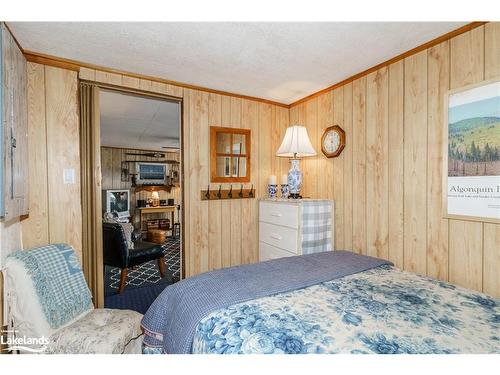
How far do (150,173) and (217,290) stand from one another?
6033 millimetres

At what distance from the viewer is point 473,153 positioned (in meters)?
1.52

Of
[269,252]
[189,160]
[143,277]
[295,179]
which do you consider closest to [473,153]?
[295,179]

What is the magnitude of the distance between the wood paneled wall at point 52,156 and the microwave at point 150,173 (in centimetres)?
463

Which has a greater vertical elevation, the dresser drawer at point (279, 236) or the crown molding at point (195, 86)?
the crown molding at point (195, 86)

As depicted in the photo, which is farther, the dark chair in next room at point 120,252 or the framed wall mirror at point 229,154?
the dark chair in next room at point 120,252

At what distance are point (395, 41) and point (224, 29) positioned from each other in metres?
1.19

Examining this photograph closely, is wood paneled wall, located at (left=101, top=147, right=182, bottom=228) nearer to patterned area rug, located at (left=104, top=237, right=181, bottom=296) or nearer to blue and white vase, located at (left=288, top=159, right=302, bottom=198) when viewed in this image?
patterned area rug, located at (left=104, top=237, right=181, bottom=296)

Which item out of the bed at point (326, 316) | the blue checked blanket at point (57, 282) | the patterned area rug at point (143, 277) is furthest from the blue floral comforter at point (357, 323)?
the patterned area rug at point (143, 277)

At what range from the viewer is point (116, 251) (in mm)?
3006

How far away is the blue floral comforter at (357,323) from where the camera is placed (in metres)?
0.86

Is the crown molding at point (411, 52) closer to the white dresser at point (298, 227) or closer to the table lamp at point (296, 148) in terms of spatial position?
the table lamp at point (296, 148)

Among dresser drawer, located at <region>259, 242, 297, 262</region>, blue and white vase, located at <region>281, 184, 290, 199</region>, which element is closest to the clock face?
blue and white vase, located at <region>281, 184, 290, 199</region>
